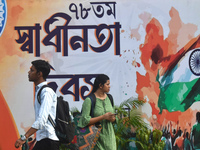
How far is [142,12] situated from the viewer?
8.98 m

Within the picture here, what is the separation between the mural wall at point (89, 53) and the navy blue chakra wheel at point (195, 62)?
0.30m

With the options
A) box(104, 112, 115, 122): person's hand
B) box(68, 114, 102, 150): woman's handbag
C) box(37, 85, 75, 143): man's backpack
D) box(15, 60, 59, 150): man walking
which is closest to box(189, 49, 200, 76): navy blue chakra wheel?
box(104, 112, 115, 122): person's hand

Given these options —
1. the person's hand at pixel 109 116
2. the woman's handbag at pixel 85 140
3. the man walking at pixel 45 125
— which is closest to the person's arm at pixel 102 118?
the person's hand at pixel 109 116

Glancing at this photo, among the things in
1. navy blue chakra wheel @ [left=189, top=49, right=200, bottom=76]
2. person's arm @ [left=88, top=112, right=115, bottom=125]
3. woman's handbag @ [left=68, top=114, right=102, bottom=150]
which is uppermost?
navy blue chakra wheel @ [left=189, top=49, right=200, bottom=76]

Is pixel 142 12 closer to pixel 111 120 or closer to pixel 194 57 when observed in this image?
pixel 194 57

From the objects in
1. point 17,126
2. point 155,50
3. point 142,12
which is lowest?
point 17,126

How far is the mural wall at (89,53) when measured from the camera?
8.84m

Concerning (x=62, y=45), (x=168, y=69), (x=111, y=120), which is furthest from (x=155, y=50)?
(x=111, y=120)

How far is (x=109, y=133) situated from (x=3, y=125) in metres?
3.24

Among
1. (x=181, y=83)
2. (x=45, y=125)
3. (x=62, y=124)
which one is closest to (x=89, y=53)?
(x=181, y=83)

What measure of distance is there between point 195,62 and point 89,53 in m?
2.08

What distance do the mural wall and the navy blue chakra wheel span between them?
11.9 inches

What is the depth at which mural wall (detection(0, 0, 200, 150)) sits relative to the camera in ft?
29.0

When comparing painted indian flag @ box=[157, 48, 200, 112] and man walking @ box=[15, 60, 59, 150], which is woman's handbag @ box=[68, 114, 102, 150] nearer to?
man walking @ box=[15, 60, 59, 150]
